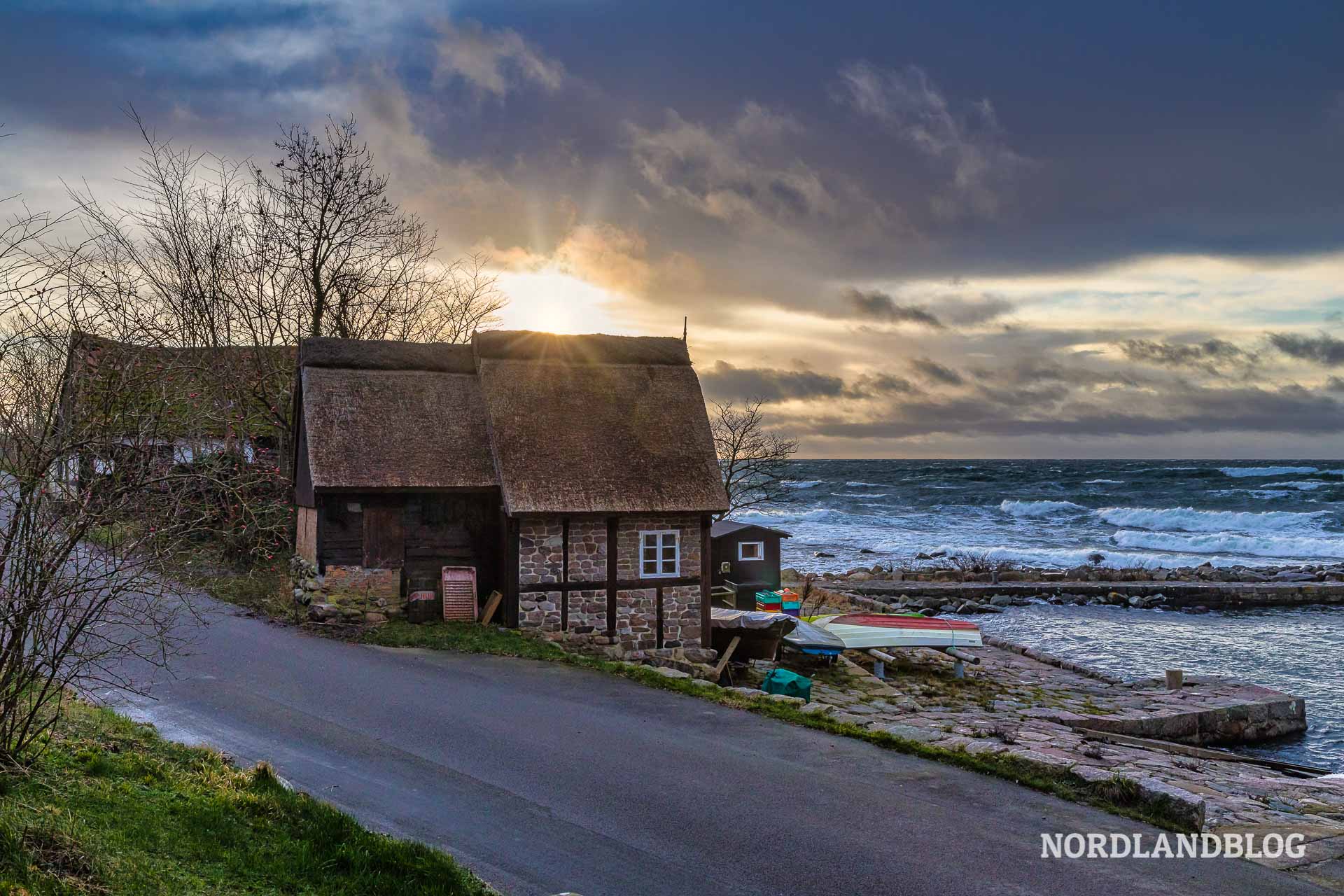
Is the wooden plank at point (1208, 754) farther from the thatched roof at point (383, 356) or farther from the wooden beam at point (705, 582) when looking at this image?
the thatched roof at point (383, 356)

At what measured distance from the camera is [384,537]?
65.0ft

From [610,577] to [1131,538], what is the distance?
5064cm

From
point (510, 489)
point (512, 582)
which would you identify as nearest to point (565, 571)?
point (512, 582)

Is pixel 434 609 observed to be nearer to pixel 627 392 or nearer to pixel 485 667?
pixel 485 667

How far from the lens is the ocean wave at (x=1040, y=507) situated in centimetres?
7719

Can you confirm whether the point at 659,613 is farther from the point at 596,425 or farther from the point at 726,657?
the point at 596,425

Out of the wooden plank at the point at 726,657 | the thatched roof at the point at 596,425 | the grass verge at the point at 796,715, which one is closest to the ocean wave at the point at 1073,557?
the wooden plank at the point at 726,657

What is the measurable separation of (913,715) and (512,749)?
368 inches

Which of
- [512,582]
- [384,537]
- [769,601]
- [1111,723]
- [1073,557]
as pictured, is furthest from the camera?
[1073,557]

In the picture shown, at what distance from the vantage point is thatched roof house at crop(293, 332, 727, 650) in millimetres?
19562

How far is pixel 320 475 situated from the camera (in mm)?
18984

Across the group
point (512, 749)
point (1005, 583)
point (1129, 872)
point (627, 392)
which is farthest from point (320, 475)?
point (1005, 583)

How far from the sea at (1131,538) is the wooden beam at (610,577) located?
13.1 metres

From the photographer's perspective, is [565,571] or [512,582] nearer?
[512,582]
